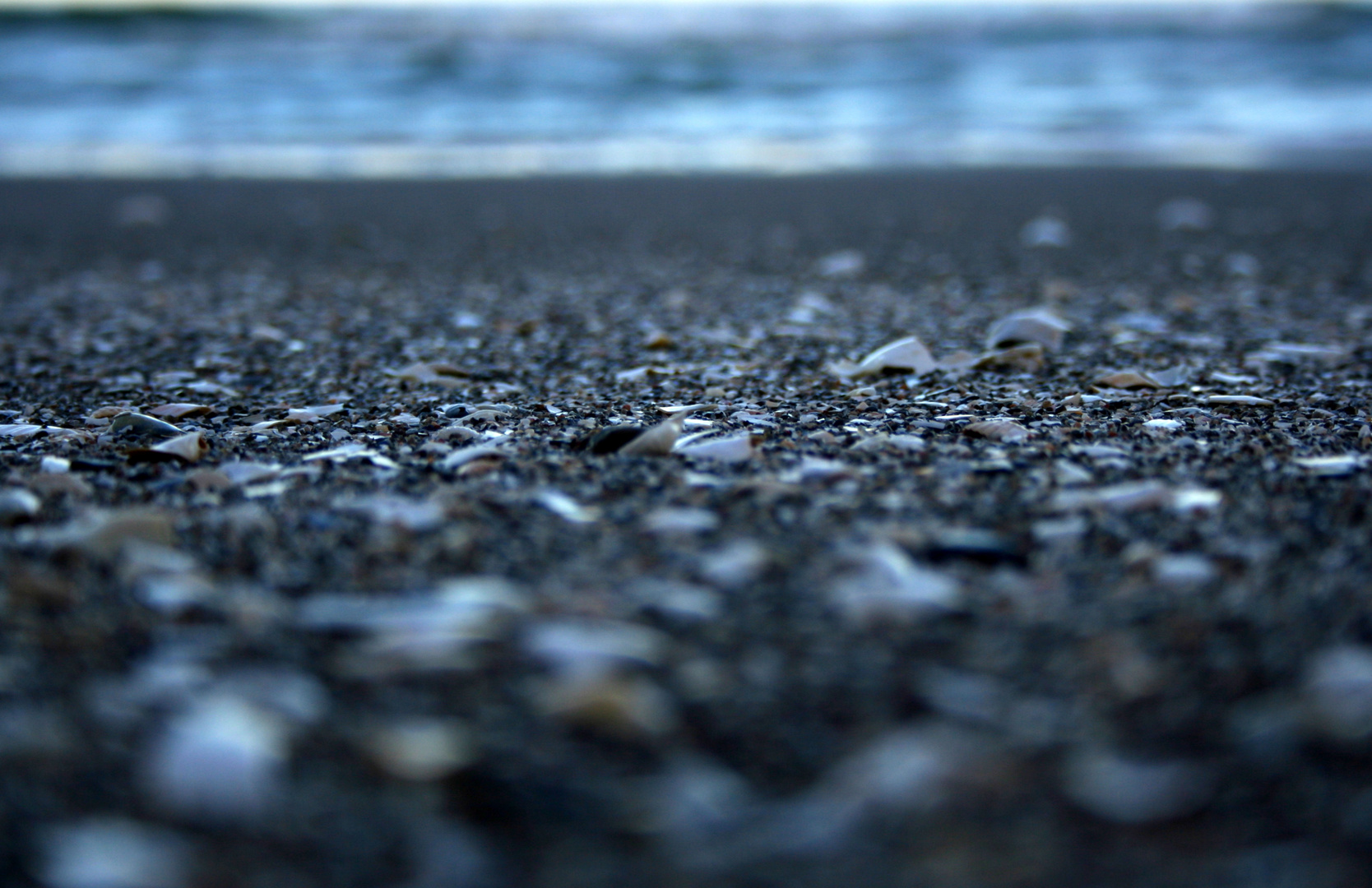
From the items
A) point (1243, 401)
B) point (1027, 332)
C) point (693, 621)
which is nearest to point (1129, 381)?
point (1243, 401)

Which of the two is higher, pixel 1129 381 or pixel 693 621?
pixel 1129 381

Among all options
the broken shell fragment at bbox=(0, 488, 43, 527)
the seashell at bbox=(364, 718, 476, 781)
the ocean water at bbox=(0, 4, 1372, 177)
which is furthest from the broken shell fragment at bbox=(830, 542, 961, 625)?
the ocean water at bbox=(0, 4, 1372, 177)

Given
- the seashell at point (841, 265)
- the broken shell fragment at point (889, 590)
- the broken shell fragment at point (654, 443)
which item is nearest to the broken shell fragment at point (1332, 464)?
the broken shell fragment at point (889, 590)

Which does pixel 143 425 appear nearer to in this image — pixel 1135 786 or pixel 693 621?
pixel 693 621

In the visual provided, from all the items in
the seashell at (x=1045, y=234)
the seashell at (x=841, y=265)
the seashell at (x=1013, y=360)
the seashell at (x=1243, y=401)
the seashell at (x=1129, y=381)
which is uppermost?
the seashell at (x=1045, y=234)

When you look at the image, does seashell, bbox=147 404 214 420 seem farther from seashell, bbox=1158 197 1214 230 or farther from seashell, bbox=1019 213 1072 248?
seashell, bbox=1158 197 1214 230

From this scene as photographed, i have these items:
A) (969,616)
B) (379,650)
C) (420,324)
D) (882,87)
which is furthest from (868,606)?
(882,87)

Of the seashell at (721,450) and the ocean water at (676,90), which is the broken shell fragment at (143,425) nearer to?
the seashell at (721,450)
